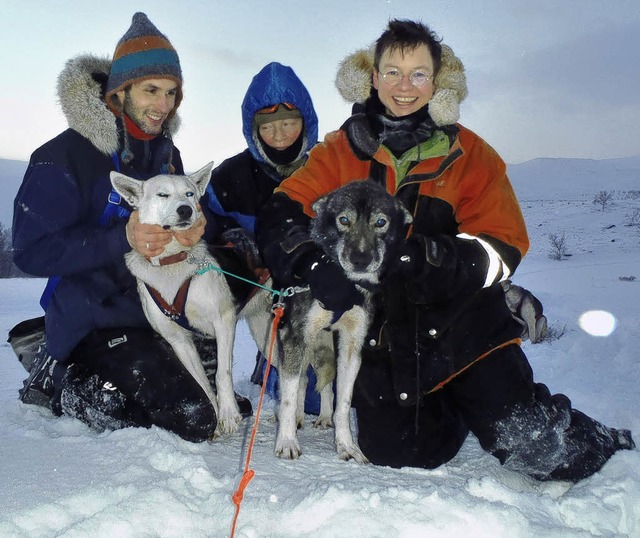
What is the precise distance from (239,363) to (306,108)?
3.29 metres

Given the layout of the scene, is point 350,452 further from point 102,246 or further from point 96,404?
point 102,246

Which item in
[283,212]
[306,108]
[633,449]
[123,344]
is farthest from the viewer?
[306,108]

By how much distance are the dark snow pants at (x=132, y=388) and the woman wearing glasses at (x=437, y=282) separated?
3.33 ft

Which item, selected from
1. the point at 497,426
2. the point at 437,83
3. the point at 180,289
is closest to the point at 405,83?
the point at 437,83

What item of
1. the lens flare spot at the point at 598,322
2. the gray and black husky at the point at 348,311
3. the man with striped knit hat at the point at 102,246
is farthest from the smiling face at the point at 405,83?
the lens flare spot at the point at 598,322

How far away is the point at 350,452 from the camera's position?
2.92 meters

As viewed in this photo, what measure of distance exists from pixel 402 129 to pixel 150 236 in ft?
5.55

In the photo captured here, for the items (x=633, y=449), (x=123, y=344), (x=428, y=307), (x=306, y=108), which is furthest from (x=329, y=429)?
(x=306, y=108)

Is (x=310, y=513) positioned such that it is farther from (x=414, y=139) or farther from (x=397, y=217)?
(x=414, y=139)

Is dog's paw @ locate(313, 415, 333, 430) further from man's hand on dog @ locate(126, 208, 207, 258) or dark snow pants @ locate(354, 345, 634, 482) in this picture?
man's hand on dog @ locate(126, 208, 207, 258)

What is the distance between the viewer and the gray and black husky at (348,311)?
2709 millimetres

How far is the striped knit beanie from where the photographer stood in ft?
11.1

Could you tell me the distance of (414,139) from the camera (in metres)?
2.92

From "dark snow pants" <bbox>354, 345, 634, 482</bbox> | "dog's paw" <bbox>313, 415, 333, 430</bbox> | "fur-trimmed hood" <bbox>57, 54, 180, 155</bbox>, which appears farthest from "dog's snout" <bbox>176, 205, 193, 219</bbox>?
"dog's paw" <bbox>313, 415, 333, 430</bbox>
